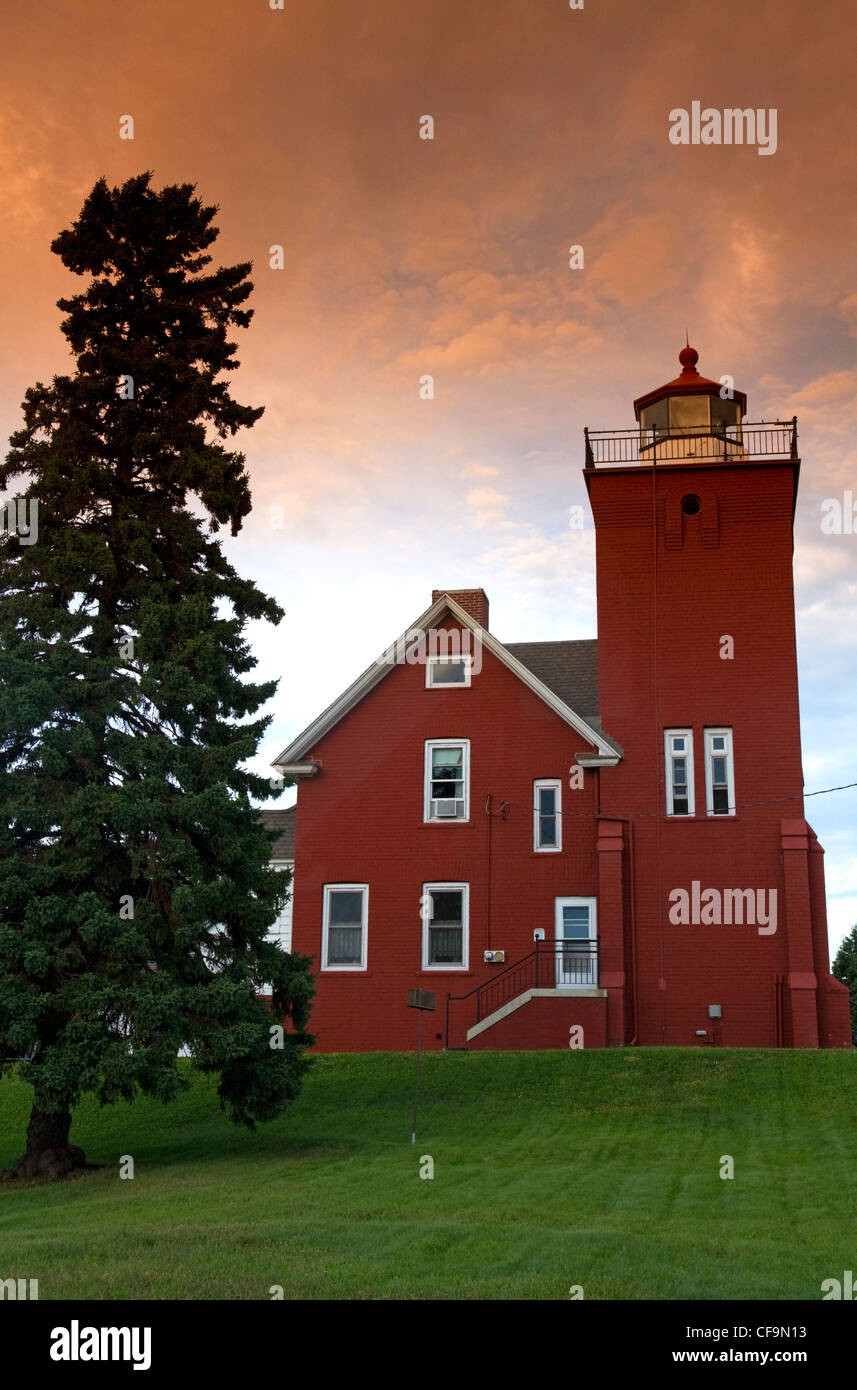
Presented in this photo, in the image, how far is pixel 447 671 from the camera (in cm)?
2809

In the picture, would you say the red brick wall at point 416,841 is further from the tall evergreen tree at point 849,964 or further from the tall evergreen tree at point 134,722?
the tall evergreen tree at point 849,964

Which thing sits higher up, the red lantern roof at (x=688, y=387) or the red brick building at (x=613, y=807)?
the red lantern roof at (x=688, y=387)

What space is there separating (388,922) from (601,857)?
16.0ft

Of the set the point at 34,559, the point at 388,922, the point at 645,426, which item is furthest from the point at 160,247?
the point at 388,922

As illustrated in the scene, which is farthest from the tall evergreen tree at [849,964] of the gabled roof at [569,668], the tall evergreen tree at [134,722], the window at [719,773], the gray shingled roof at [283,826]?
the tall evergreen tree at [134,722]

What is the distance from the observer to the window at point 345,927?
27062mm

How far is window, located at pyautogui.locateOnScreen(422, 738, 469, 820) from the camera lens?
89.8 ft

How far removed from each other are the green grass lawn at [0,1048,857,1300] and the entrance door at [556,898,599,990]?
310cm

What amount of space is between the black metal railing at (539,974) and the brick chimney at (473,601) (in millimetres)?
8241

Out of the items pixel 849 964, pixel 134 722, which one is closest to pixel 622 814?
pixel 134 722

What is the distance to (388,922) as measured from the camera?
1062 inches

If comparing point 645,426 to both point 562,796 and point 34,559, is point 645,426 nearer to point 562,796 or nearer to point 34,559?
point 562,796

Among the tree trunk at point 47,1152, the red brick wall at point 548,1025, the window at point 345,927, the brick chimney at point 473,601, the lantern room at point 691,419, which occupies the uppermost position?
the lantern room at point 691,419

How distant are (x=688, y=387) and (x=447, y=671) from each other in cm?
833
